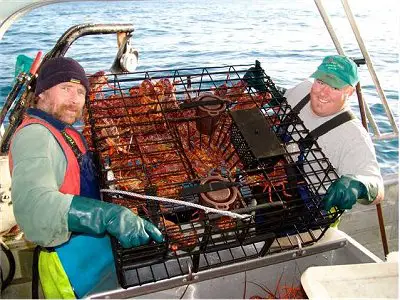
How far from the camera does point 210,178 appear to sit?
2143 millimetres

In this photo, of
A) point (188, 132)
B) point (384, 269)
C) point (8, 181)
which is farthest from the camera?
point (8, 181)

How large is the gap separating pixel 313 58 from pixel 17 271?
1043cm

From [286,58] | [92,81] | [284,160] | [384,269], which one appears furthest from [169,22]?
[384,269]

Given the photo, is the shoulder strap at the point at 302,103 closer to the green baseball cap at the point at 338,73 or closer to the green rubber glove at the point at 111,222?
the green baseball cap at the point at 338,73

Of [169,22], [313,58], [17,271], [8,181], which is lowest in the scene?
[313,58]

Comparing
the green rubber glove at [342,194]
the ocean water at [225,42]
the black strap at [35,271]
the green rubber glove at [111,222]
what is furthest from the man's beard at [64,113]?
the ocean water at [225,42]

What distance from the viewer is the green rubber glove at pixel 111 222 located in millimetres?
1883

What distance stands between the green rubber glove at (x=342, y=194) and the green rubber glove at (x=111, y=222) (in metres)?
1.01

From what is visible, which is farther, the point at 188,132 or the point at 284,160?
the point at 188,132

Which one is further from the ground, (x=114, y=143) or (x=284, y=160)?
(x=114, y=143)

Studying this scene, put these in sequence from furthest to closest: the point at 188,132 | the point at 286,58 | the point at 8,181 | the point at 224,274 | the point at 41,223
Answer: the point at 286,58 → the point at 8,181 → the point at 188,132 → the point at 224,274 → the point at 41,223

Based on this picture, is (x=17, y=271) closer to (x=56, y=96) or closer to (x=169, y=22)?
(x=56, y=96)

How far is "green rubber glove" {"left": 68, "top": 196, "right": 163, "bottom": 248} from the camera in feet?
6.18

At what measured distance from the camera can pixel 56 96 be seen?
97.9 inches
